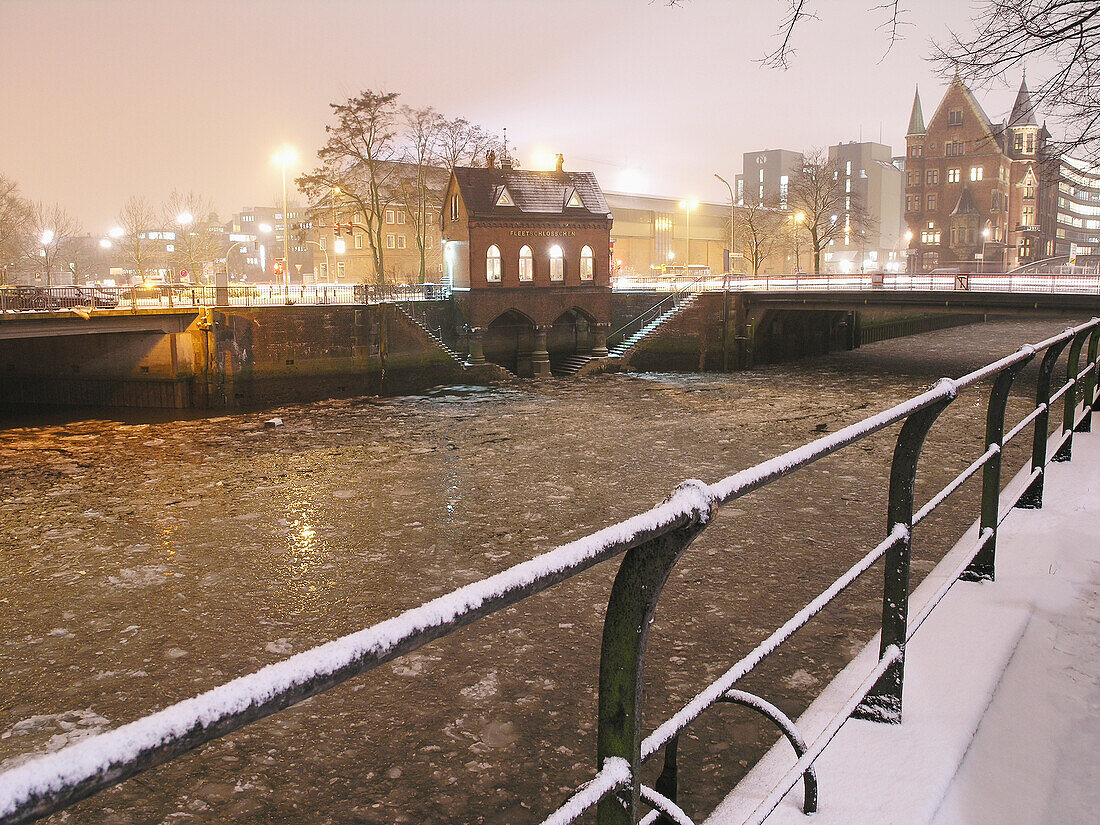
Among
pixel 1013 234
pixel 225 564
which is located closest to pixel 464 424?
pixel 225 564

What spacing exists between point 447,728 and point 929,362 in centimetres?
4187

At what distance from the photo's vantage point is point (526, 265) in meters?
49.3

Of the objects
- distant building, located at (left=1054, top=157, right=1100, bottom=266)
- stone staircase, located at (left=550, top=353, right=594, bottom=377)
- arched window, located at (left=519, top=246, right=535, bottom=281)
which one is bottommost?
stone staircase, located at (left=550, top=353, right=594, bottom=377)

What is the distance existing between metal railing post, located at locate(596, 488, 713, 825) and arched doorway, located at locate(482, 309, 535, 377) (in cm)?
4650

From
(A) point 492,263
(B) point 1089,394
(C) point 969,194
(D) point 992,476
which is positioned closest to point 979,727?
(D) point 992,476

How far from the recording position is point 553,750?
7828mm

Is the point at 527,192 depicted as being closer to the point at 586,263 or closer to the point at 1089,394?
the point at 586,263

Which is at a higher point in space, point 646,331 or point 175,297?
point 175,297

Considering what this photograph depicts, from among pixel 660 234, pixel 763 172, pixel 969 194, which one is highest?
pixel 763 172

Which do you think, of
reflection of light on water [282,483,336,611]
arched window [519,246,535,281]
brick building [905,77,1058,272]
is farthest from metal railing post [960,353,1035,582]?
brick building [905,77,1058,272]

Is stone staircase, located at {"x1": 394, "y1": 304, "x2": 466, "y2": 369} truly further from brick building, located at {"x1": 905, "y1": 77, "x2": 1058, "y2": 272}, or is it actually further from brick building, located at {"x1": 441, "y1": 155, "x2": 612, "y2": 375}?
brick building, located at {"x1": 905, "y1": 77, "x2": 1058, "y2": 272}

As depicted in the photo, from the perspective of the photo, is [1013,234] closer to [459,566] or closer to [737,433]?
[737,433]

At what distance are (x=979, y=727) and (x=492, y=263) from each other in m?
46.2

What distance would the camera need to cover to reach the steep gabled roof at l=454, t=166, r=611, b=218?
48.6 metres
